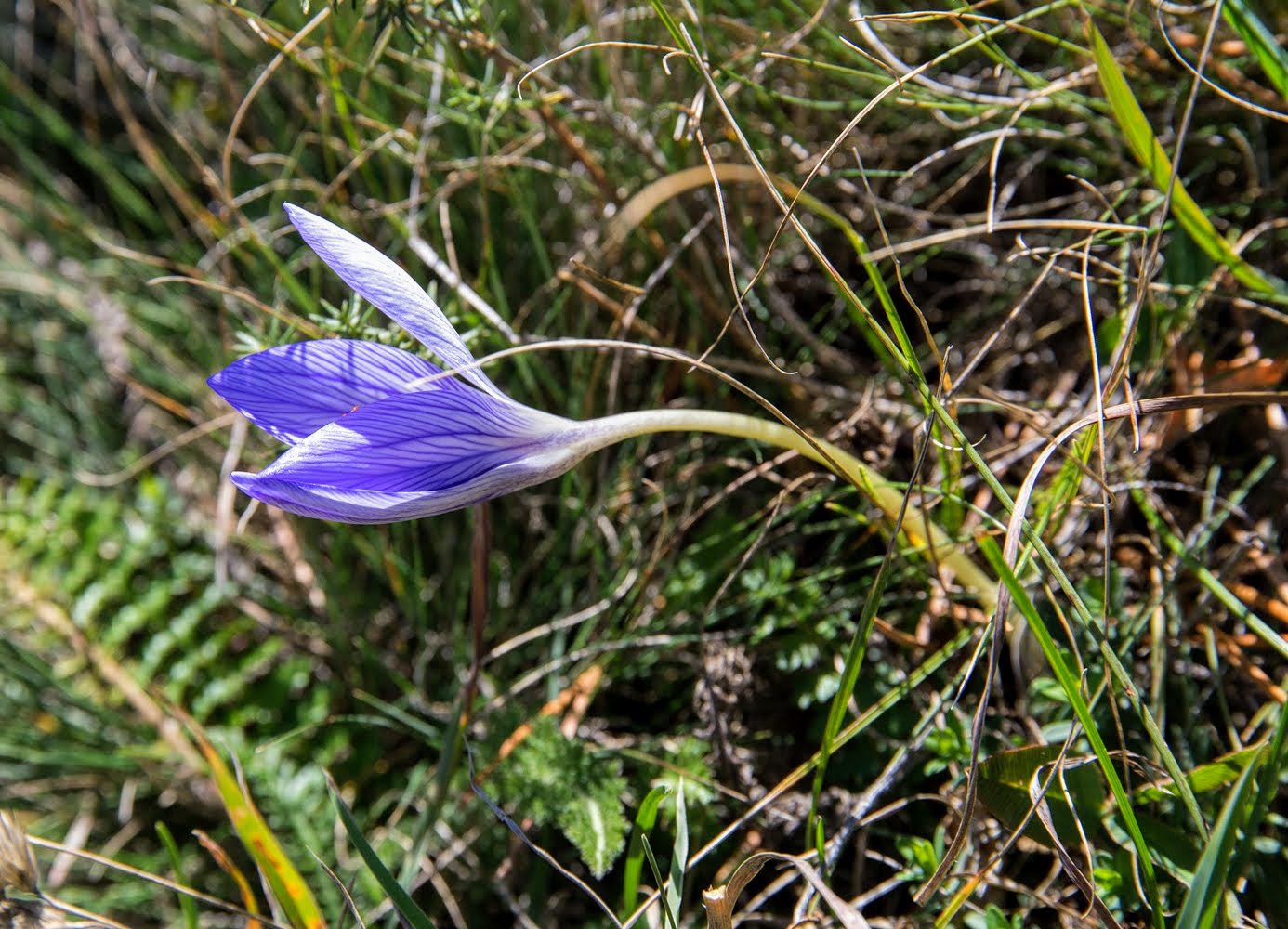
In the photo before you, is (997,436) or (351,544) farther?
(351,544)

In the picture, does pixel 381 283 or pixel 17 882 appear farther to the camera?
pixel 17 882

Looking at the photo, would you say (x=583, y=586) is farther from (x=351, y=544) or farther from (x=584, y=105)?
(x=584, y=105)

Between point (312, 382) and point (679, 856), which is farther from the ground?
point (312, 382)

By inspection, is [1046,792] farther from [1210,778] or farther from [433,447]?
[433,447]

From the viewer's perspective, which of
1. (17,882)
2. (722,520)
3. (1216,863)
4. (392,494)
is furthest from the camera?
(722,520)

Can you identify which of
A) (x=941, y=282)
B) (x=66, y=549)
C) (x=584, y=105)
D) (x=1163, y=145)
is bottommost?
(x=66, y=549)

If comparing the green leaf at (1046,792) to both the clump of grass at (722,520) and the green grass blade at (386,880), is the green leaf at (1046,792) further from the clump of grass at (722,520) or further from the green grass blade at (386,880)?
the green grass blade at (386,880)

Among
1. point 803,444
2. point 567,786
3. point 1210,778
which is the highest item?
point 803,444

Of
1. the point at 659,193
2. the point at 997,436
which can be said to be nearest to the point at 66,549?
the point at 659,193

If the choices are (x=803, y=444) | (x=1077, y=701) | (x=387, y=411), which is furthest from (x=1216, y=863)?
(x=387, y=411)
